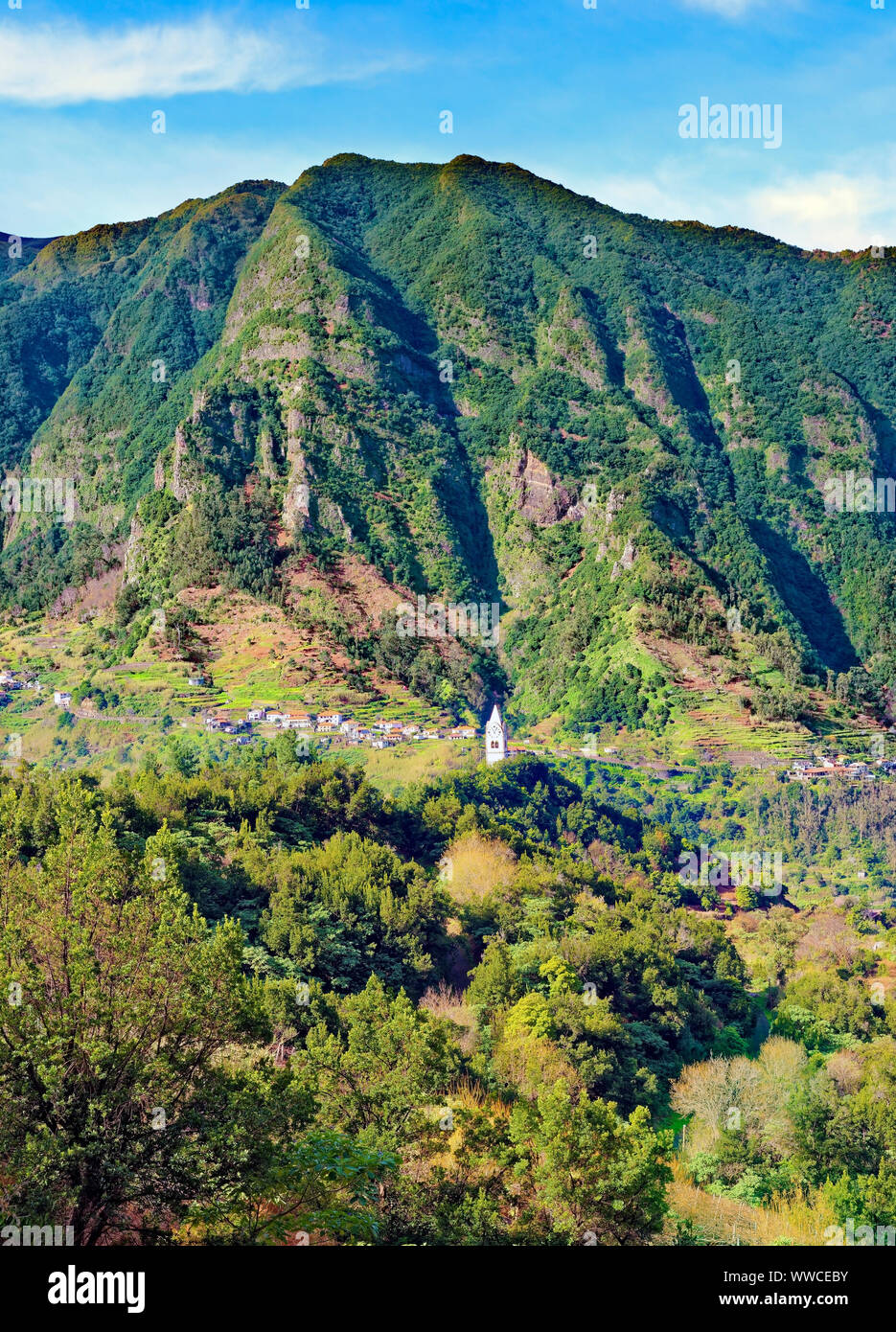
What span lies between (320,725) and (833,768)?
50.3 m

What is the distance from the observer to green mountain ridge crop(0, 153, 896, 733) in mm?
128375

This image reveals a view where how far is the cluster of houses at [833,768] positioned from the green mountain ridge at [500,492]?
5.24 metres

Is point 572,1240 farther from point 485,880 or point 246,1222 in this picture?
point 485,880

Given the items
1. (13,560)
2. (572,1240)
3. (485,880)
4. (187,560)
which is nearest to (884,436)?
(187,560)

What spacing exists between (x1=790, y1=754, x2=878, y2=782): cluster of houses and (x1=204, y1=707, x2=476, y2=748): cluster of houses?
35229mm

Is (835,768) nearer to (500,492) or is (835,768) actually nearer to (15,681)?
(500,492)

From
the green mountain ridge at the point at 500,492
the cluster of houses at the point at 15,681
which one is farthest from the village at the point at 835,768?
the cluster of houses at the point at 15,681

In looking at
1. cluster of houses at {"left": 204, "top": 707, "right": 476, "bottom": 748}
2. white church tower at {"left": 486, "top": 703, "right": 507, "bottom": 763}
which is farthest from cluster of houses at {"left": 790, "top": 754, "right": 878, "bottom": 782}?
cluster of houses at {"left": 204, "top": 707, "right": 476, "bottom": 748}

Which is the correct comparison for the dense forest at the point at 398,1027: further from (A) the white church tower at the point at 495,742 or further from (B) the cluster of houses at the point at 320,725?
(B) the cluster of houses at the point at 320,725

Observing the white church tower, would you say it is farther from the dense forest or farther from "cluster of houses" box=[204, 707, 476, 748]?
the dense forest

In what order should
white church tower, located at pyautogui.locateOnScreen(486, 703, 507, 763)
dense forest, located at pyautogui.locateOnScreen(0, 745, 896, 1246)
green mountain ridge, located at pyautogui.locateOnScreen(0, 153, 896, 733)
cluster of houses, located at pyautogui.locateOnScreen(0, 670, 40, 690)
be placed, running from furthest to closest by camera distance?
green mountain ridge, located at pyautogui.locateOnScreen(0, 153, 896, 733) → cluster of houses, located at pyautogui.locateOnScreen(0, 670, 40, 690) → white church tower, located at pyautogui.locateOnScreen(486, 703, 507, 763) → dense forest, located at pyautogui.locateOnScreen(0, 745, 896, 1246)

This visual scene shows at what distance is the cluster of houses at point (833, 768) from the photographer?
112188mm

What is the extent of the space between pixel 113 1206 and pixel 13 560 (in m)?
168

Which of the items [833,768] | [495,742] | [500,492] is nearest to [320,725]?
[495,742]
